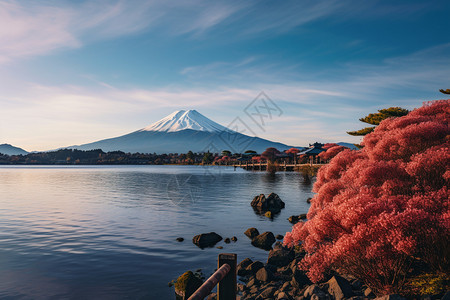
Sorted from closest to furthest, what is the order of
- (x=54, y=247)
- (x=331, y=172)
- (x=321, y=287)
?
(x=321, y=287) → (x=331, y=172) → (x=54, y=247)

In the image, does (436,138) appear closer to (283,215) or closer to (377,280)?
(377,280)

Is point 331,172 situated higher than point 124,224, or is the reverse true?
point 331,172

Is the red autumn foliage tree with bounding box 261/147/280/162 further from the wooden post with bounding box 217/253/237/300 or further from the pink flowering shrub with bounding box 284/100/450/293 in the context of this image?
the wooden post with bounding box 217/253/237/300

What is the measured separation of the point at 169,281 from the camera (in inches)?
567

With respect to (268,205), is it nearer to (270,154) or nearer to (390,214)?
(390,214)

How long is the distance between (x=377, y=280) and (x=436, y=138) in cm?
Result: 518

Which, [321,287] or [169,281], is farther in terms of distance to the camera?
[169,281]

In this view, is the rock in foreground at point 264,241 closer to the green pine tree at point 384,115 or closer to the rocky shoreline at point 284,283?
the rocky shoreline at point 284,283

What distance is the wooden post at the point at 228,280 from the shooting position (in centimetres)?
634

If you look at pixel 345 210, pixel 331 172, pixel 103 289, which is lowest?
pixel 103 289

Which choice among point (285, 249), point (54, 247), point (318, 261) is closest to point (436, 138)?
point (318, 261)

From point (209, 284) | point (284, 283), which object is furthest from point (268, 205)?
point (209, 284)

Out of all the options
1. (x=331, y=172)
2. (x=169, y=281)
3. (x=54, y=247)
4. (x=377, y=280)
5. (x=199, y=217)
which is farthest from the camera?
(x=199, y=217)

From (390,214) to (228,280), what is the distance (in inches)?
169
